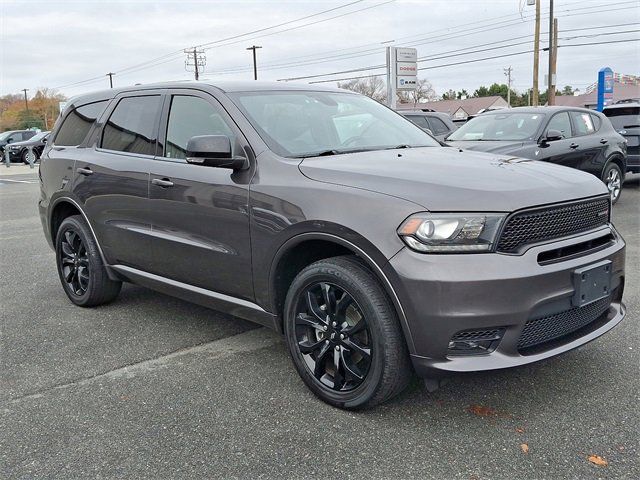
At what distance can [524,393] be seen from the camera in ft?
10.7

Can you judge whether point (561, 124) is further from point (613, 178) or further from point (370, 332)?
point (370, 332)

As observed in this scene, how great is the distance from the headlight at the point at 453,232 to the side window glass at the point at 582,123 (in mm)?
7754

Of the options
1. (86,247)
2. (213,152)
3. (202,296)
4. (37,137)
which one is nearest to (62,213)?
(86,247)

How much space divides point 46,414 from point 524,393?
2.54 metres

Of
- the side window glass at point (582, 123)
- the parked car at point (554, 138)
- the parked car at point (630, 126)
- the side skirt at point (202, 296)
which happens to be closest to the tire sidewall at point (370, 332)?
the side skirt at point (202, 296)

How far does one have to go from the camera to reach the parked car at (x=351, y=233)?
8.86 feet

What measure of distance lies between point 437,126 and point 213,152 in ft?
35.1

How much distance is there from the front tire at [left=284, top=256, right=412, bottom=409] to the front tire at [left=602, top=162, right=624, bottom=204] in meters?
8.11

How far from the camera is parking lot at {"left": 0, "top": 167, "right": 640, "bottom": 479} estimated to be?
264 cm

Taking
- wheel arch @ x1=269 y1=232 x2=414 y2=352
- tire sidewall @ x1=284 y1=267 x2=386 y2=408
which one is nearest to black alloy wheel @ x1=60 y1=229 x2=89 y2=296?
wheel arch @ x1=269 y1=232 x2=414 y2=352

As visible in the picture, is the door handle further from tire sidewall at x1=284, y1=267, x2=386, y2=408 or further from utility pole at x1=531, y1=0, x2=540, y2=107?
utility pole at x1=531, y1=0, x2=540, y2=107

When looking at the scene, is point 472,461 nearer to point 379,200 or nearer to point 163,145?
point 379,200

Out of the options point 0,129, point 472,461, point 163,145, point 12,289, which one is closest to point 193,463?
point 472,461

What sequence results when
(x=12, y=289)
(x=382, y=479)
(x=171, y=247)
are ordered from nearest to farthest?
(x=382, y=479), (x=171, y=247), (x=12, y=289)
